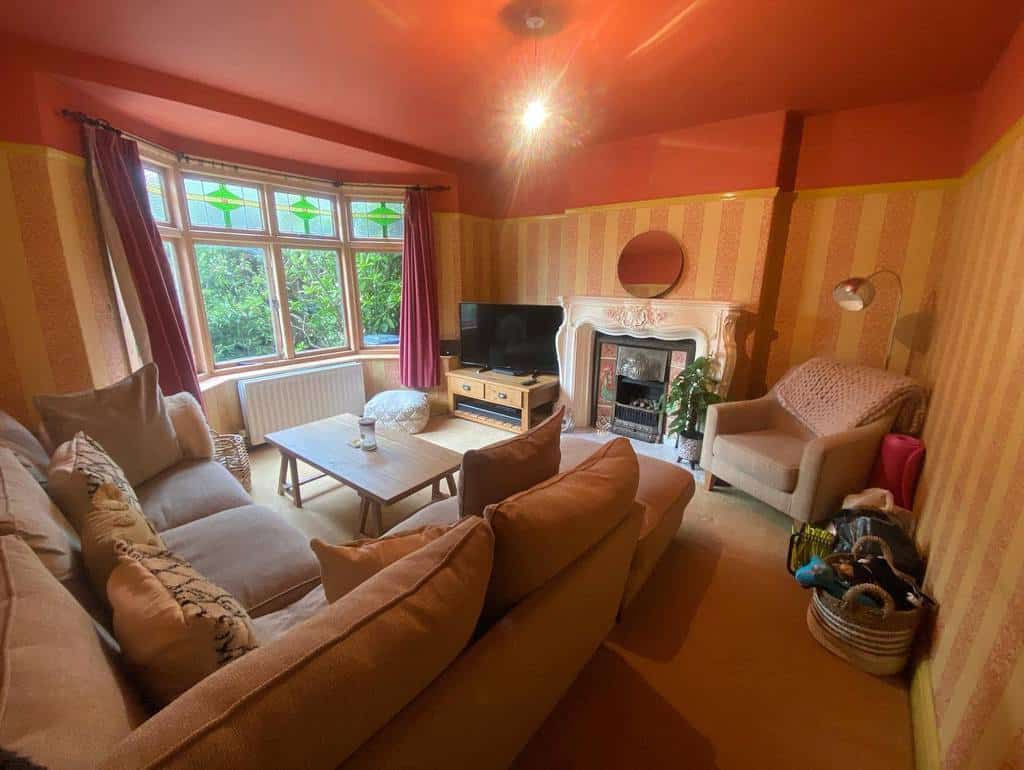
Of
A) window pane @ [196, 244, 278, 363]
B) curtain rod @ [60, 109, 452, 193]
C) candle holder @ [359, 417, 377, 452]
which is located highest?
curtain rod @ [60, 109, 452, 193]

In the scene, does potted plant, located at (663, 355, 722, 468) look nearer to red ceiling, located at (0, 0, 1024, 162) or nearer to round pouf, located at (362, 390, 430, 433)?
red ceiling, located at (0, 0, 1024, 162)

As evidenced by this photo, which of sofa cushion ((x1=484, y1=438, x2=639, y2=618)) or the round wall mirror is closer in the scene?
sofa cushion ((x1=484, y1=438, x2=639, y2=618))

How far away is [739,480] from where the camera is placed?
2510 mm

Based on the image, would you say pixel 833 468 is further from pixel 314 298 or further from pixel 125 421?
pixel 314 298

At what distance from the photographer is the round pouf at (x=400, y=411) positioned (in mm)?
3832

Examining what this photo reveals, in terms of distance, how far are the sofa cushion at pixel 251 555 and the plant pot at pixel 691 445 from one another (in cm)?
257

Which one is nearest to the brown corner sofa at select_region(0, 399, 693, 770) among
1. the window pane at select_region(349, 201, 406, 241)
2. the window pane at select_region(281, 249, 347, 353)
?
the window pane at select_region(281, 249, 347, 353)

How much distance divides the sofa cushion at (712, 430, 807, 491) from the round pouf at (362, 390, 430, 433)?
2.43 metres

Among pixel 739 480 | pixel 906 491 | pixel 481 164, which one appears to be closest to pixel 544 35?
pixel 481 164

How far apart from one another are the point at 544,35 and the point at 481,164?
7.48 feet

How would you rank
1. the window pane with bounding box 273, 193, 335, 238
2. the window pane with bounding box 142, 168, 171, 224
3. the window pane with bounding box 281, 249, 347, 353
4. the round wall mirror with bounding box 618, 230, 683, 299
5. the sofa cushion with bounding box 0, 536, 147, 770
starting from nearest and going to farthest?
the sofa cushion with bounding box 0, 536, 147, 770
the window pane with bounding box 142, 168, 171, 224
the round wall mirror with bounding box 618, 230, 683, 299
the window pane with bounding box 273, 193, 335, 238
the window pane with bounding box 281, 249, 347, 353

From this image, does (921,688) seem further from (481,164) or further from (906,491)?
(481,164)

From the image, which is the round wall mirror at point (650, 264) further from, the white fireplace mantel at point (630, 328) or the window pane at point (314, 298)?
the window pane at point (314, 298)

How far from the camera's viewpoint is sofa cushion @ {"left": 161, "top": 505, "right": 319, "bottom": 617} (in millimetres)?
1356
